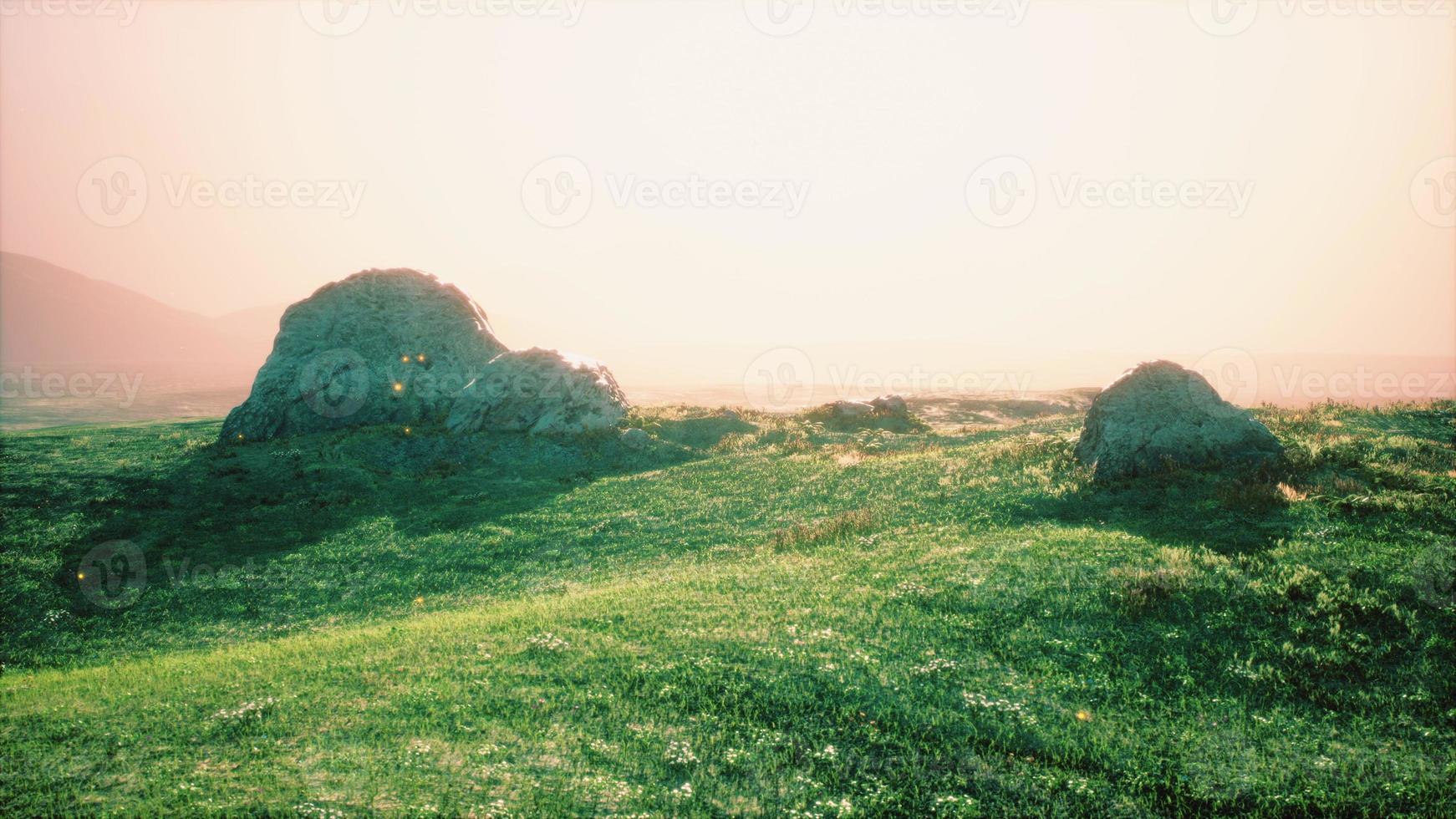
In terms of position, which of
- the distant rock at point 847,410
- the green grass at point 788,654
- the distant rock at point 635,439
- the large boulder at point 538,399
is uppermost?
the large boulder at point 538,399

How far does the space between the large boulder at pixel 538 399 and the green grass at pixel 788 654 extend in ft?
47.6

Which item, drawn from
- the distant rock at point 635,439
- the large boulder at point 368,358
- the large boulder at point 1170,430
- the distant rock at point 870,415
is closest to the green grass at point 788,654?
the large boulder at point 1170,430

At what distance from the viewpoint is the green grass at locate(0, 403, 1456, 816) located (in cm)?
951

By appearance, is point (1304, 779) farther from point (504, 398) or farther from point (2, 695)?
point (504, 398)

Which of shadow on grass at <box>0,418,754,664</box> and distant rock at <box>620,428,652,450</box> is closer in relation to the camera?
shadow on grass at <box>0,418,754,664</box>

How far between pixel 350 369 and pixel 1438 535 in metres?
51.5

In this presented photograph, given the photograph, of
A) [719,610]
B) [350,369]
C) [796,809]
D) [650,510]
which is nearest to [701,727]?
[796,809]

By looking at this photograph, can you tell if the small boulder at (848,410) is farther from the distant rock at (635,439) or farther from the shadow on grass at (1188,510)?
the shadow on grass at (1188,510)

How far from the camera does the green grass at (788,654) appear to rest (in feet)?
31.2

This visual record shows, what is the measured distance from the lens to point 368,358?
46312 millimetres

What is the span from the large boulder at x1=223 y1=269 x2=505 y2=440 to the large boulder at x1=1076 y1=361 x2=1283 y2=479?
128 ft

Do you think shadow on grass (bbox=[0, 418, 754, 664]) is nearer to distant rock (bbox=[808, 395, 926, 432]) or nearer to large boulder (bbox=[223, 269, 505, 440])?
large boulder (bbox=[223, 269, 505, 440])

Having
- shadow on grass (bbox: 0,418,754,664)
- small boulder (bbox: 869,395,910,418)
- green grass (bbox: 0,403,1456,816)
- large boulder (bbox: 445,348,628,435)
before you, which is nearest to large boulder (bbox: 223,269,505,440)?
shadow on grass (bbox: 0,418,754,664)

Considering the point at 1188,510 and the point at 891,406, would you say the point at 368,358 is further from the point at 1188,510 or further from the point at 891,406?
the point at 1188,510
